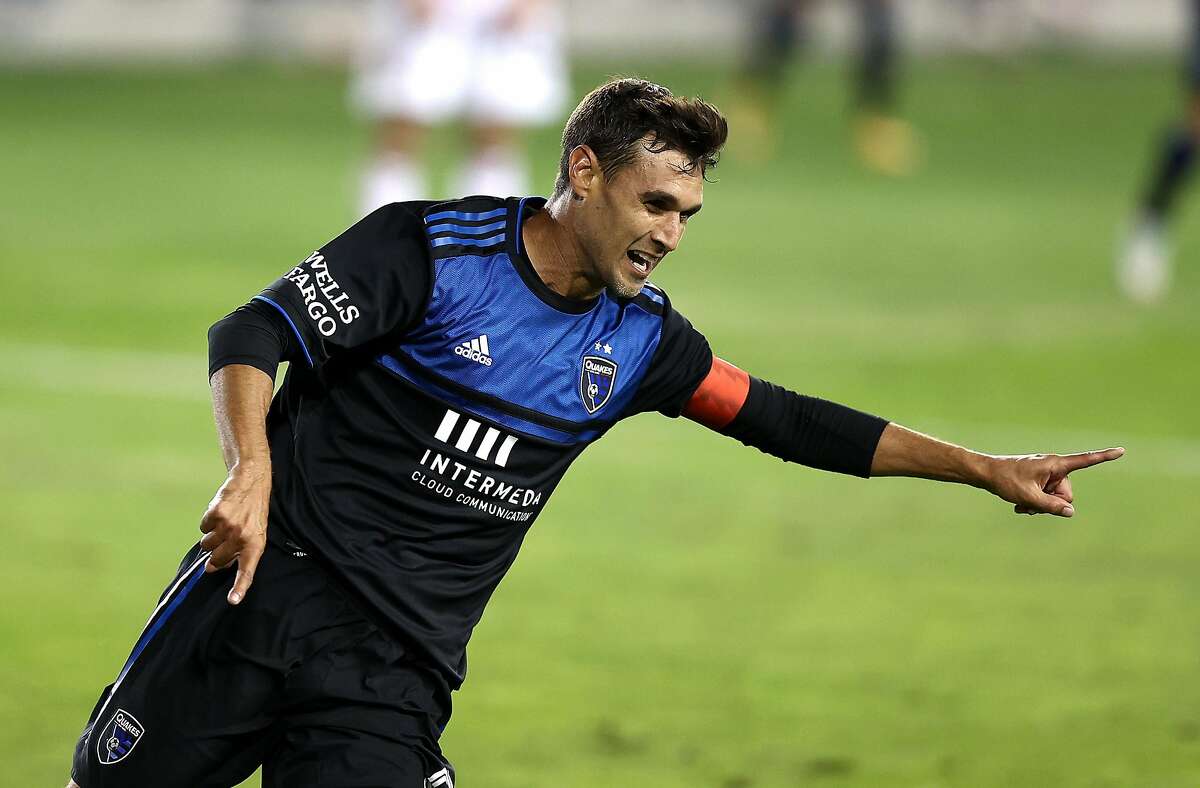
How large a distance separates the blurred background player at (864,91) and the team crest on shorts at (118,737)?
1433cm

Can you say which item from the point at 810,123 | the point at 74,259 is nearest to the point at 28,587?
the point at 74,259

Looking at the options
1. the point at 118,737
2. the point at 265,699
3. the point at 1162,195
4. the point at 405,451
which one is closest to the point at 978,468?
the point at 405,451

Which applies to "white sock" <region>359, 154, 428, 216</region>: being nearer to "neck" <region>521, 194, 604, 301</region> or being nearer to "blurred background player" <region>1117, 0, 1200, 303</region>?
"blurred background player" <region>1117, 0, 1200, 303</region>

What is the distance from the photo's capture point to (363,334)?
3.62 meters

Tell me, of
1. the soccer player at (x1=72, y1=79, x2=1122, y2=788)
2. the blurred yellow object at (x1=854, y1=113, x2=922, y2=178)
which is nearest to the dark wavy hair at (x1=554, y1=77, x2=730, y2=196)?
the soccer player at (x1=72, y1=79, x2=1122, y2=788)

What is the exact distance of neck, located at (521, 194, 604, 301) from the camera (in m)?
3.77

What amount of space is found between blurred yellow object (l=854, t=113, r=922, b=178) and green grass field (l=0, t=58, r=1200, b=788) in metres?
2.08

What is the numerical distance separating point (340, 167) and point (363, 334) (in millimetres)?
13520

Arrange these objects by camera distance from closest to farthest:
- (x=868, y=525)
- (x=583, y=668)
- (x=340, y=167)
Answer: (x=583, y=668), (x=868, y=525), (x=340, y=167)

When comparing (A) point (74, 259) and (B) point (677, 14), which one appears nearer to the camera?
(A) point (74, 259)

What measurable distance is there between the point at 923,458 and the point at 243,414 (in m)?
1.43

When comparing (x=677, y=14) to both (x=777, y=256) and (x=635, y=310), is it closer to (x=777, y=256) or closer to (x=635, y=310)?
(x=777, y=256)

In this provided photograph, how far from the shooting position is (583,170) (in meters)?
3.71

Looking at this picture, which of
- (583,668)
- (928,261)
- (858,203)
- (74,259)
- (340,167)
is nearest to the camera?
(583,668)
